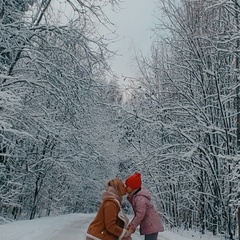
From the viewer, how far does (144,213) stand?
484cm

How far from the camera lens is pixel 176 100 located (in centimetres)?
1602

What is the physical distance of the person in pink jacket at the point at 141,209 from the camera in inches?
181

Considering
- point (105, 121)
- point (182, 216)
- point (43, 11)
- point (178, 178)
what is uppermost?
point (43, 11)

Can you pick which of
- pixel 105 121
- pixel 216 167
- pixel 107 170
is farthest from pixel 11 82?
pixel 107 170

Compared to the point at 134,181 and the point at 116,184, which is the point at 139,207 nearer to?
the point at 134,181

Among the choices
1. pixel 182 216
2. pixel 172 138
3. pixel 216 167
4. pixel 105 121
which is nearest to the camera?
pixel 216 167

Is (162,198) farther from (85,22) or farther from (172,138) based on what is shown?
(85,22)

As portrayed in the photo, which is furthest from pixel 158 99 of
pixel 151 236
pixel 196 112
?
pixel 151 236

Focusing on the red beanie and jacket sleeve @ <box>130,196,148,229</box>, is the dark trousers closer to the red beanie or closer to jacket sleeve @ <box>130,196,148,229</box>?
jacket sleeve @ <box>130,196,148,229</box>

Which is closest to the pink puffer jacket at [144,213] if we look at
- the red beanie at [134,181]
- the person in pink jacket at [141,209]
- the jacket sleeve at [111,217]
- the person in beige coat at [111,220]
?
the person in pink jacket at [141,209]

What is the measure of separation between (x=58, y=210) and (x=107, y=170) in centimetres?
510

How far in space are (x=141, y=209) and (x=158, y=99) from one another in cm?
1208

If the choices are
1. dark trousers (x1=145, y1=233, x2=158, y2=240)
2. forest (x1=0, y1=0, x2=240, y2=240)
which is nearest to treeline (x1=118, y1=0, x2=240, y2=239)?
forest (x1=0, y1=0, x2=240, y2=240)

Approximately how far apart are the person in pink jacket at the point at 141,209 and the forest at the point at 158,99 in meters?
3.94
